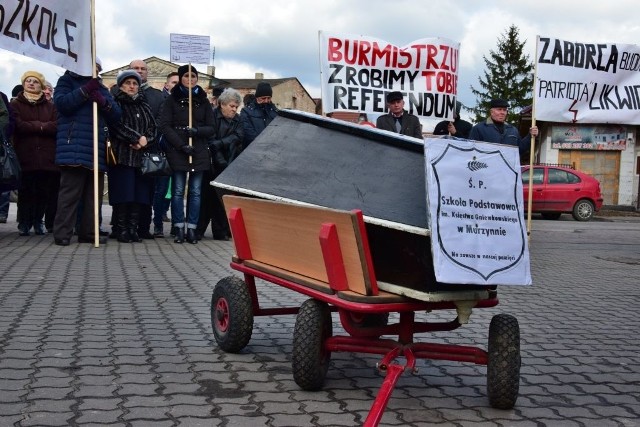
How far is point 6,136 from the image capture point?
11805mm

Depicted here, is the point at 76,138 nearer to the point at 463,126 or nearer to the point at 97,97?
the point at 97,97

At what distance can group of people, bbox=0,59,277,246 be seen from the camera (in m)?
11.4

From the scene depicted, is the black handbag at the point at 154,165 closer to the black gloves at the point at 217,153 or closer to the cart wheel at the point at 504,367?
the black gloves at the point at 217,153

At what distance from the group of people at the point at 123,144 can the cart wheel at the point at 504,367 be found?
8011 millimetres

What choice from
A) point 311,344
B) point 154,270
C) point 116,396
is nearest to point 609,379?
point 311,344

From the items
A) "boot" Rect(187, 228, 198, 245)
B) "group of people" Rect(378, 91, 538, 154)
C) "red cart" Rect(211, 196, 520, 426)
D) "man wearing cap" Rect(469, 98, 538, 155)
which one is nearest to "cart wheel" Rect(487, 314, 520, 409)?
"red cart" Rect(211, 196, 520, 426)

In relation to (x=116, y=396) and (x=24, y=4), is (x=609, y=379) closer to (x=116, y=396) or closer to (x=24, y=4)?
(x=116, y=396)

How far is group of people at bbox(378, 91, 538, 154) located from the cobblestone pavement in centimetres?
244

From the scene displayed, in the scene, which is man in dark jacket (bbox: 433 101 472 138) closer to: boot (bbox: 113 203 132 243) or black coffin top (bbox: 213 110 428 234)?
boot (bbox: 113 203 132 243)

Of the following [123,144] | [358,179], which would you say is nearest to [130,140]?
[123,144]

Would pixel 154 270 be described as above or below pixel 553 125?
below

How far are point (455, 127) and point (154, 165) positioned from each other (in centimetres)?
427

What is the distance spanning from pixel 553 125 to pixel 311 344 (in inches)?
1582

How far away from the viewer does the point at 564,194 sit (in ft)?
94.5
